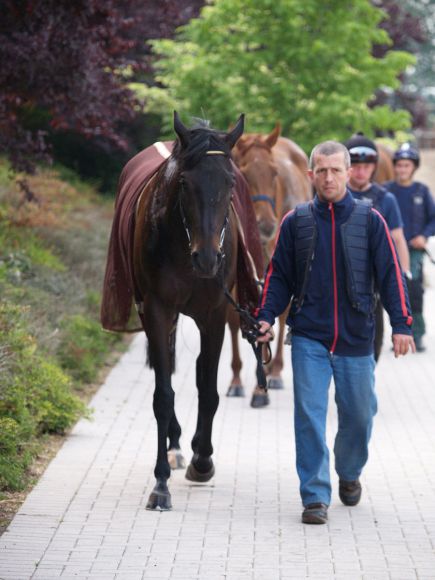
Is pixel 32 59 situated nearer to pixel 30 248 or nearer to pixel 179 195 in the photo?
pixel 30 248

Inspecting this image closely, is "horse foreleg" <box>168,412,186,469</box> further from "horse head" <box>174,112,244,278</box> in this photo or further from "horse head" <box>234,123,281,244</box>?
"horse head" <box>234,123,281,244</box>

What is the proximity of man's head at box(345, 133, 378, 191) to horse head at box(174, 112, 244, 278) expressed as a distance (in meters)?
2.99

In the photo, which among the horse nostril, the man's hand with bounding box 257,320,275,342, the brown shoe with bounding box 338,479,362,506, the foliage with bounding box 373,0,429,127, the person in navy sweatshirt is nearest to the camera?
the horse nostril

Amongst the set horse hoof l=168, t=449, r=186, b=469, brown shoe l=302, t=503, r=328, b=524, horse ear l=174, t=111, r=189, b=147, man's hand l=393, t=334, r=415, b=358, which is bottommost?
horse hoof l=168, t=449, r=186, b=469

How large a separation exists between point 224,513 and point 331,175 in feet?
6.72

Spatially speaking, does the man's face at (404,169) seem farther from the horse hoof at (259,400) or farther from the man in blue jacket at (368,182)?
the horse hoof at (259,400)

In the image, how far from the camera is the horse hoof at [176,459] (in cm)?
873

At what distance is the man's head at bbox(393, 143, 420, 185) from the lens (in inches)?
523

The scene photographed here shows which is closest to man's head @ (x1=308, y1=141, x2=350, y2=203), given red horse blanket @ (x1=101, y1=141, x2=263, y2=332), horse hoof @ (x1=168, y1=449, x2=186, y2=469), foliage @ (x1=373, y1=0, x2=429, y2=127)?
red horse blanket @ (x1=101, y1=141, x2=263, y2=332)

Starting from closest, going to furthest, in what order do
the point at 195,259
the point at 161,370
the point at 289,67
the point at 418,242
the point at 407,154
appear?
the point at 195,259 < the point at 161,370 < the point at 407,154 < the point at 418,242 < the point at 289,67

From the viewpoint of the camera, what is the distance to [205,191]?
7.09m

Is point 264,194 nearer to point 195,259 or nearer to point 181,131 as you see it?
point 181,131

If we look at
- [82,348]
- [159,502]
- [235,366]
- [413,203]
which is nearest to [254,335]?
[159,502]

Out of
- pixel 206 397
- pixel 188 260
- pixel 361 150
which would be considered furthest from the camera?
pixel 361 150
